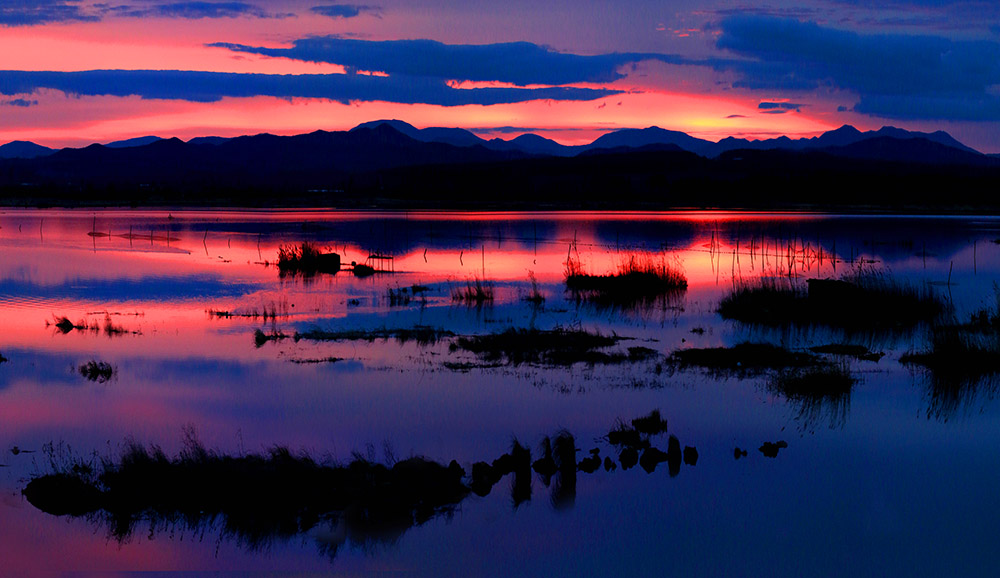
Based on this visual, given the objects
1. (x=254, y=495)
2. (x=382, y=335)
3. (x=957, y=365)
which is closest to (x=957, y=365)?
(x=957, y=365)

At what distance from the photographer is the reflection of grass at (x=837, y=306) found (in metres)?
20.7

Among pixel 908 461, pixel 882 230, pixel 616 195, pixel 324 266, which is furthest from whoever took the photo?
pixel 616 195

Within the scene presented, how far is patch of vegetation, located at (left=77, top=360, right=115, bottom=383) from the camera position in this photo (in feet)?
46.9

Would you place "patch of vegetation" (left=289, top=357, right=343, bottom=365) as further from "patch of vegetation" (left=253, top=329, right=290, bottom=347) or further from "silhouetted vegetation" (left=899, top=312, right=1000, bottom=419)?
"silhouetted vegetation" (left=899, top=312, right=1000, bottom=419)

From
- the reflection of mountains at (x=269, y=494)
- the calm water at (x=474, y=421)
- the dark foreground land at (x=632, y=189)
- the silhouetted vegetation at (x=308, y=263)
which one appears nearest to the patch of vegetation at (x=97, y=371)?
the calm water at (x=474, y=421)

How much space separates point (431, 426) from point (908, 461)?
237 inches

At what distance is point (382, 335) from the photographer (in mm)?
18016

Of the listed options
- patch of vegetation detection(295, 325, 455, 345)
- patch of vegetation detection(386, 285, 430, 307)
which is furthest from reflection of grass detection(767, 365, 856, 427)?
patch of vegetation detection(386, 285, 430, 307)

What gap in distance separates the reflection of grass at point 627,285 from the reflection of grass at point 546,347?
7.17 m

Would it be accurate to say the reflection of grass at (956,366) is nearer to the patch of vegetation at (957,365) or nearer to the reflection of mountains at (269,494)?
the patch of vegetation at (957,365)

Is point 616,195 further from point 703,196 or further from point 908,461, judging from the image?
point 908,461

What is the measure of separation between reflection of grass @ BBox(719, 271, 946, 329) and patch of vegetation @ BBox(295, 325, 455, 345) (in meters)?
7.73

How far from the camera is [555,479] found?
9492 mm

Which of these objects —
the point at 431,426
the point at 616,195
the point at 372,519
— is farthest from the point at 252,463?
the point at 616,195
